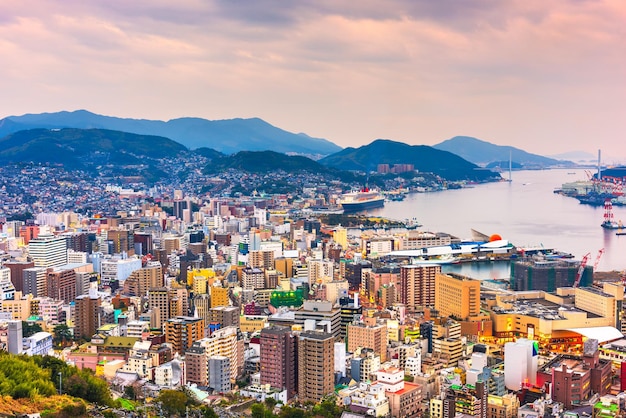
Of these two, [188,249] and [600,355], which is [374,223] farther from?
[600,355]

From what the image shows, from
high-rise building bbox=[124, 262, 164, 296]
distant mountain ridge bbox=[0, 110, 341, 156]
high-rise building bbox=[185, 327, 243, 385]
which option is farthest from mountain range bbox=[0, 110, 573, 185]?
A: high-rise building bbox=[185, 327, 243, 385]

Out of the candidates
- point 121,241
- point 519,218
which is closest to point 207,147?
point 519,218

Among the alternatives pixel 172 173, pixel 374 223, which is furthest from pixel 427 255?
pixel 172 173

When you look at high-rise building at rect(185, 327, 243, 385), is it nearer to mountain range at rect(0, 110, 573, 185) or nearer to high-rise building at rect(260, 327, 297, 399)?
high-rise building at rect(260, 327, 297, 399)

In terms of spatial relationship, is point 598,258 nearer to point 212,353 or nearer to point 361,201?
point 212,353

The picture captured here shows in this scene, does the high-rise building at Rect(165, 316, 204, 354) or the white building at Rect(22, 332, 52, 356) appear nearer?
the white building at Rect(22, 332, 52, 356)

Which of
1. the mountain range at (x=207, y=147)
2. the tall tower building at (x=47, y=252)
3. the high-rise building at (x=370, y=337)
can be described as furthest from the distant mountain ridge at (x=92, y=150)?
the high-rise building at (x=370, y=337)

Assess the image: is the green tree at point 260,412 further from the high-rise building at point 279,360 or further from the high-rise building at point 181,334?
the high-rise building at point 181,334
